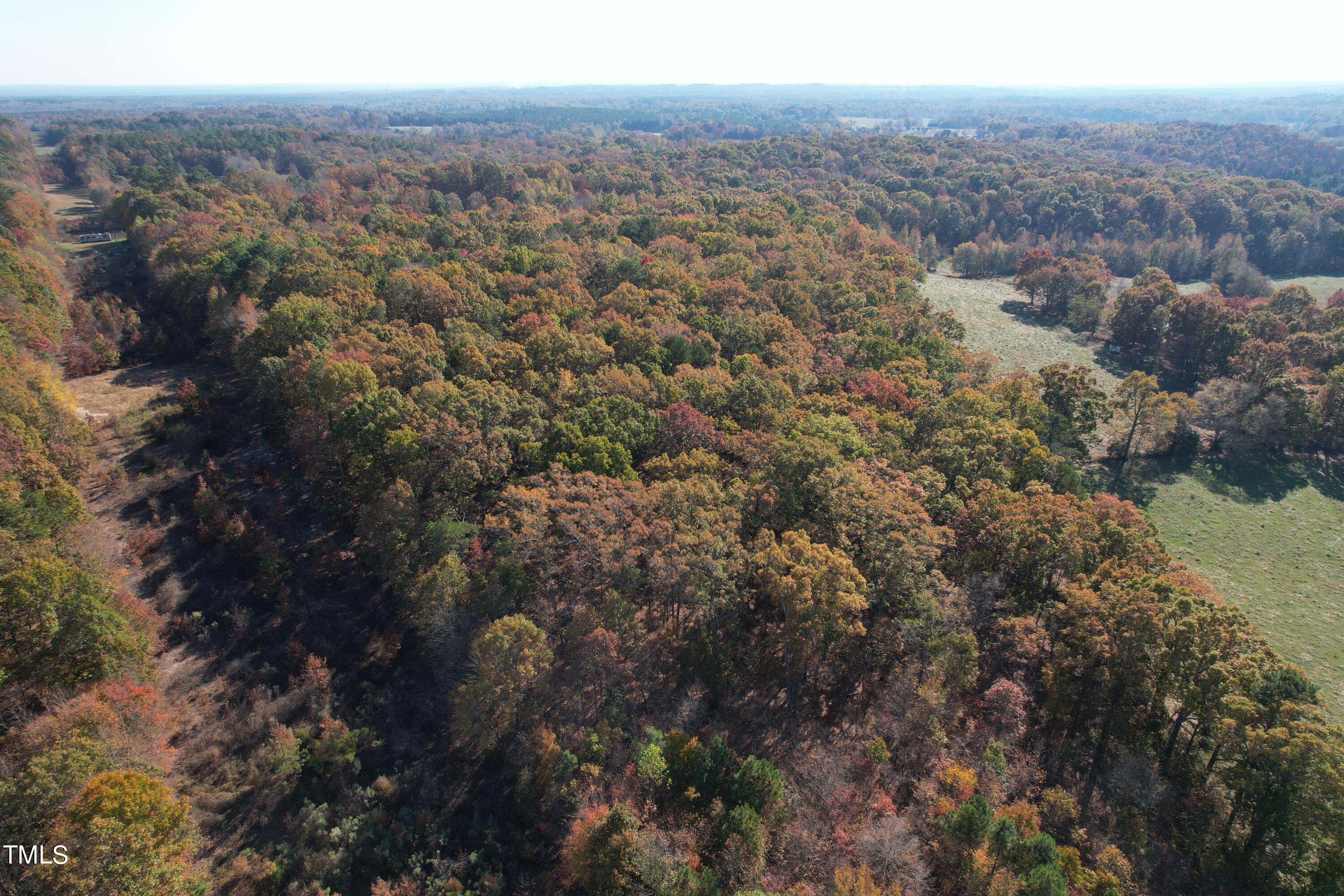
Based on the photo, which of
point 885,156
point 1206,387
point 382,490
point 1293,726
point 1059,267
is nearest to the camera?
point 1293,726

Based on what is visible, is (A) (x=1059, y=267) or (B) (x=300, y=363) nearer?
(B) (x=300, y=363)

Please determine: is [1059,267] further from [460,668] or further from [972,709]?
[460,668]

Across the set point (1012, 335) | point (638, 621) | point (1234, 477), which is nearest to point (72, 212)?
point (638, 621)

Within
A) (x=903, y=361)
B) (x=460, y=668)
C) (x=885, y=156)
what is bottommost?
(x=460, y=668)

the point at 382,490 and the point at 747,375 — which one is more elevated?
the point at 747,375

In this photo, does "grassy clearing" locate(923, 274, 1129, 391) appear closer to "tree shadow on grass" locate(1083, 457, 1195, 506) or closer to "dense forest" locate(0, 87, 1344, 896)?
"tree shadow on grass" locate(1083, 457, 1195, 506)

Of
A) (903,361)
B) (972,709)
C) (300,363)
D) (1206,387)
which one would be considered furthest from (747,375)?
(1206,387)

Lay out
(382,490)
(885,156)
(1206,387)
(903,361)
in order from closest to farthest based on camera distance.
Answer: (382,490) → (903,361) → (1206,387) → (885,156)
